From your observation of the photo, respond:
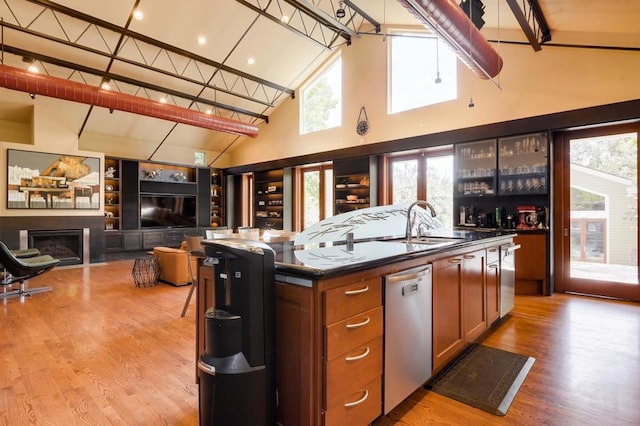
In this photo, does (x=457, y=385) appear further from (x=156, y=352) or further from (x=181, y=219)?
(x=181, y=219)

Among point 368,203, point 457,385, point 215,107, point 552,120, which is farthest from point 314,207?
point 457,385

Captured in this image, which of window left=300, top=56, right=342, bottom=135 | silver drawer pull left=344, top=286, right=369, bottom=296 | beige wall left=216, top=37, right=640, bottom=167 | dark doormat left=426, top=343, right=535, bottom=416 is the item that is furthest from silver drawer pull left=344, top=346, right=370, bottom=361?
window left=300, top=56, right=342, bottom=135

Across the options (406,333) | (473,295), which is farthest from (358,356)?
(473,295)

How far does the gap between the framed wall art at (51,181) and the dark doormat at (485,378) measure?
8.30 meters

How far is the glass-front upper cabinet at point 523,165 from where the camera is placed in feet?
15.9

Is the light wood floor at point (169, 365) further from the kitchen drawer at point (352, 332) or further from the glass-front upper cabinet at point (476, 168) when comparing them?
the glass-front upper cabinet at point (476, 168)

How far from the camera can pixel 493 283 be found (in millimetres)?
3158

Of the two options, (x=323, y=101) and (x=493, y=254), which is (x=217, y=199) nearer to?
(x=323, y=101)

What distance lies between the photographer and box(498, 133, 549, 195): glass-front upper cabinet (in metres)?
4.84

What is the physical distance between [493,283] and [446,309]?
1.14 meters

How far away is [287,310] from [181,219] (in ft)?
30.0

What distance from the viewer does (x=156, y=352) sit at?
2838 mm

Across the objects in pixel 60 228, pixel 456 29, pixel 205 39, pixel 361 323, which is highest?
pixel 205 39

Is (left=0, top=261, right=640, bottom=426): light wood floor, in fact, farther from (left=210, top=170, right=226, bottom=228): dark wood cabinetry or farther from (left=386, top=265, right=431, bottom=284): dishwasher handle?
(left=210, top=170, right=226, bottom=228): dark wood cabinetry
